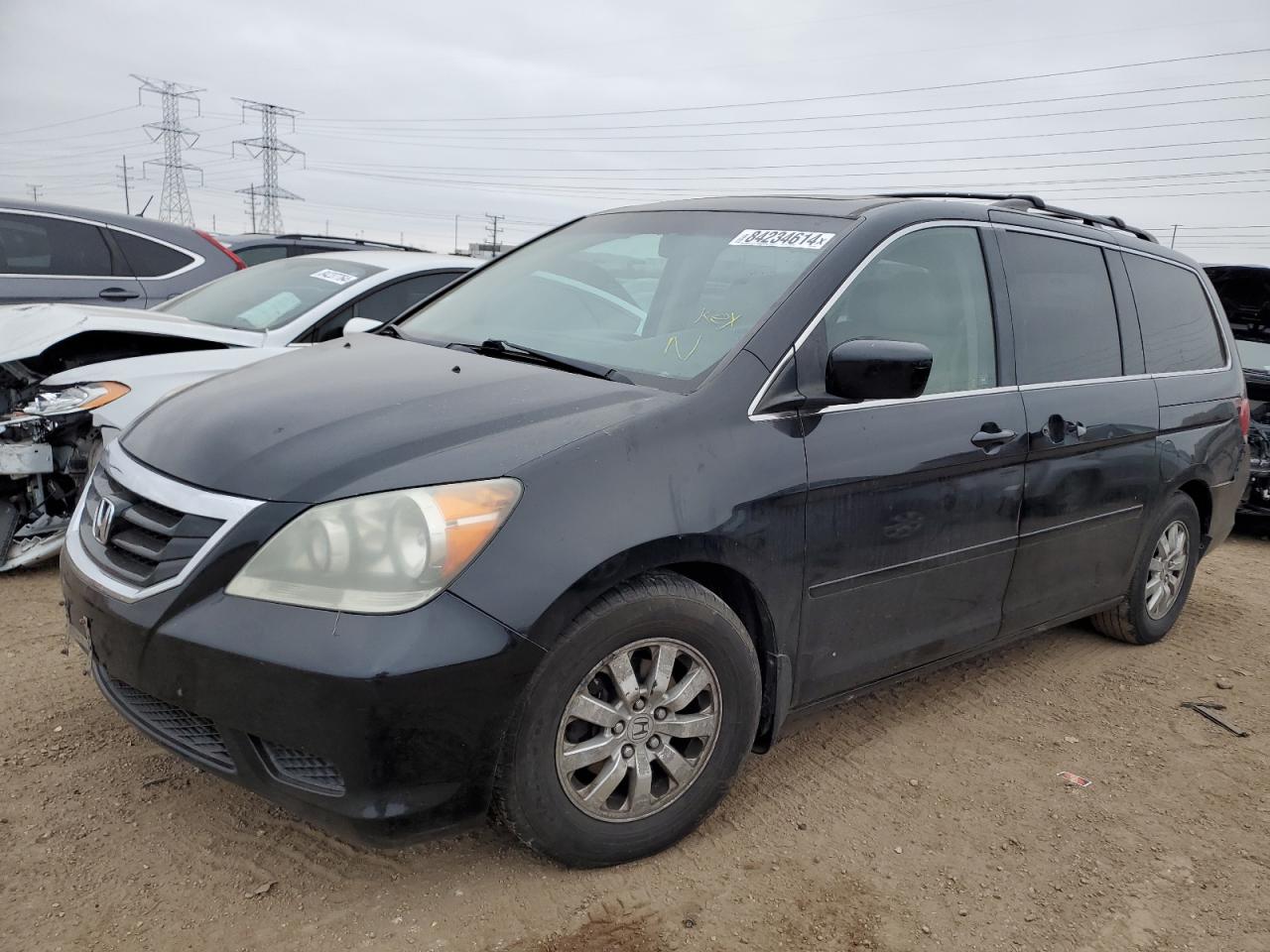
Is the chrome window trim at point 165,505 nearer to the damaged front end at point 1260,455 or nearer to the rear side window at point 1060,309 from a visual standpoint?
the rear side window at point 1060,309

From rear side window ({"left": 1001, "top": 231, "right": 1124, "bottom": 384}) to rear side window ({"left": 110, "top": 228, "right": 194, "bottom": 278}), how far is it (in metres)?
6.21

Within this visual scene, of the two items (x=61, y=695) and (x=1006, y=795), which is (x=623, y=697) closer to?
(x=1006, y=795)

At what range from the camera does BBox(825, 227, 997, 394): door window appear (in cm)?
299

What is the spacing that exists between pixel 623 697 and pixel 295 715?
76cm

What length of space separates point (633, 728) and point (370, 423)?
1.00m

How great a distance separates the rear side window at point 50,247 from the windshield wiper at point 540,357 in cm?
527

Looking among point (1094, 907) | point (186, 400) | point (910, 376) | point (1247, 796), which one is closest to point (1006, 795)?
point (1094, 907)

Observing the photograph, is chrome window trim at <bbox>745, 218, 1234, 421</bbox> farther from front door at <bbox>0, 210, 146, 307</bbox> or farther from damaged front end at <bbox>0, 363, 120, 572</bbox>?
front door at <bbox>0, 210, 146, 307</bbox>

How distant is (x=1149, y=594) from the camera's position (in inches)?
175

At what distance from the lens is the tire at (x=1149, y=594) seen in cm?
430

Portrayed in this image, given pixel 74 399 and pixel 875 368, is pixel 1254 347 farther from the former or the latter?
pixel 74 399

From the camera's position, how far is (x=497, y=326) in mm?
3381

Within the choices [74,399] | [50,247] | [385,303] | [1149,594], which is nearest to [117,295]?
[50,247]

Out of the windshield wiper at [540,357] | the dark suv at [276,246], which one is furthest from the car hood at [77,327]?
the dark suv at [276,246]
